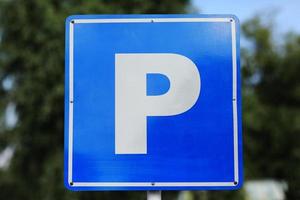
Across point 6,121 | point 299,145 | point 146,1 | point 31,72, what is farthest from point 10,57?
point 299,145

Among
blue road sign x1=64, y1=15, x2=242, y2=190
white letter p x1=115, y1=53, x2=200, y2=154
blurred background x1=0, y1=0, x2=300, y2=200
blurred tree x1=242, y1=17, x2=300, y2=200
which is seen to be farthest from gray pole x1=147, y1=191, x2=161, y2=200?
Answer: blurred tree x1=242, y1=17, x2=300, y2=200

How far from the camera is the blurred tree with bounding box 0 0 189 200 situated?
12.6 m

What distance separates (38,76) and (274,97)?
12.3 meters

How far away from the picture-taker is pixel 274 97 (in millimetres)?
22469

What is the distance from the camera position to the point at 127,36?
184cm

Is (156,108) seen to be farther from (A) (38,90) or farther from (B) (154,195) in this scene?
(A) (38,90)

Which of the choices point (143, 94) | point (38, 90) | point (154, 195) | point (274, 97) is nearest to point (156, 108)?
point (143, 94)

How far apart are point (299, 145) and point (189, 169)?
1868cm

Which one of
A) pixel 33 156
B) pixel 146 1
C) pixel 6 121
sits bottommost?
pixel 33 156

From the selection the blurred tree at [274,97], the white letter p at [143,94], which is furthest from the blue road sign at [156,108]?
the blurred tree at [274,97]

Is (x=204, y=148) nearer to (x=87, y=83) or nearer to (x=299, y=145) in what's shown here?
(x=87, y=83)

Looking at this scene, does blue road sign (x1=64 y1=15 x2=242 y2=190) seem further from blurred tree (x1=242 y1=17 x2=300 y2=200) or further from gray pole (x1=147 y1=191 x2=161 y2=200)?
blurred tree (x1=242 y1=17 x2=300 y2=200)

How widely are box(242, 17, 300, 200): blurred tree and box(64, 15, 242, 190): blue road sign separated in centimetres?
1746

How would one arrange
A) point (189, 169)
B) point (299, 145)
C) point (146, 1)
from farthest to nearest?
1. point (299, 145)
2. point (146, 1)
3. point (189, 169)
